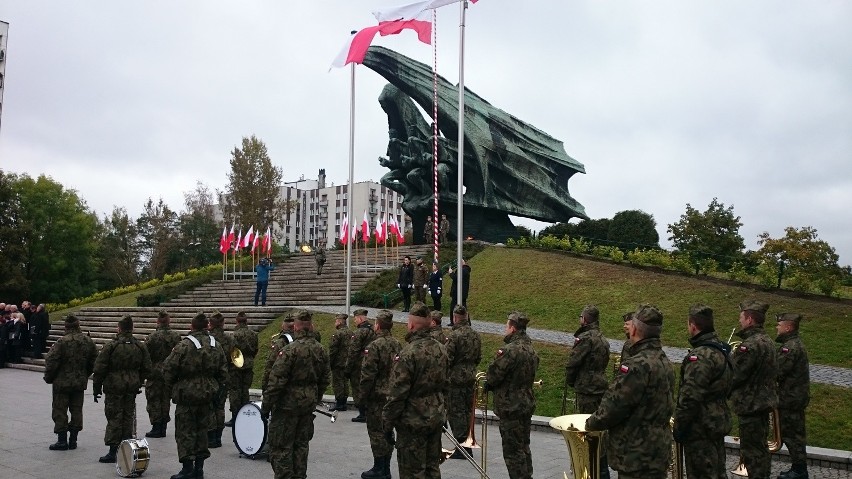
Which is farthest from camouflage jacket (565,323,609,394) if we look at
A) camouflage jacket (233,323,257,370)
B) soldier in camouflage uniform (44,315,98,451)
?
soldier in camouflage uniform (44,315,98,451)

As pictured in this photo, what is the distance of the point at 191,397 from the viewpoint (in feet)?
28.0

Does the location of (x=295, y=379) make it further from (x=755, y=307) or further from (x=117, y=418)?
(x=755, y=307)

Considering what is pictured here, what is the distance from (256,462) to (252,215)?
48148 mm

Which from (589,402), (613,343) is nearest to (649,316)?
(589,402)

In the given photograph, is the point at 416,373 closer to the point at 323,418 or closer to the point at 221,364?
the point at 221,364

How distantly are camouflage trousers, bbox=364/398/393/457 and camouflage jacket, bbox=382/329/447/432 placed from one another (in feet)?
7.25

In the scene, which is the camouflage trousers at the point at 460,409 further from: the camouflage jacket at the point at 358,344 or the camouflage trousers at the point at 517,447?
the camouflage trousers at the point at 517,447

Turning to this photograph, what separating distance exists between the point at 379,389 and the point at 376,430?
59 cm

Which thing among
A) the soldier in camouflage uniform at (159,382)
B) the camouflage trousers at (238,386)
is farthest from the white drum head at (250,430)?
the soldier in camouflage uniform at (159,382)

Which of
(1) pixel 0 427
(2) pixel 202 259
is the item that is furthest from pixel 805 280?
(2) pixel 202 259

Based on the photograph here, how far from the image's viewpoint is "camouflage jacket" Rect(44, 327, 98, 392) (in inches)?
404

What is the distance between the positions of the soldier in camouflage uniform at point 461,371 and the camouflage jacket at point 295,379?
2.59 meters

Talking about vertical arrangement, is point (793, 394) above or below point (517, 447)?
above

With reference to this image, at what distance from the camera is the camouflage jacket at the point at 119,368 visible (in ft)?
31.9
